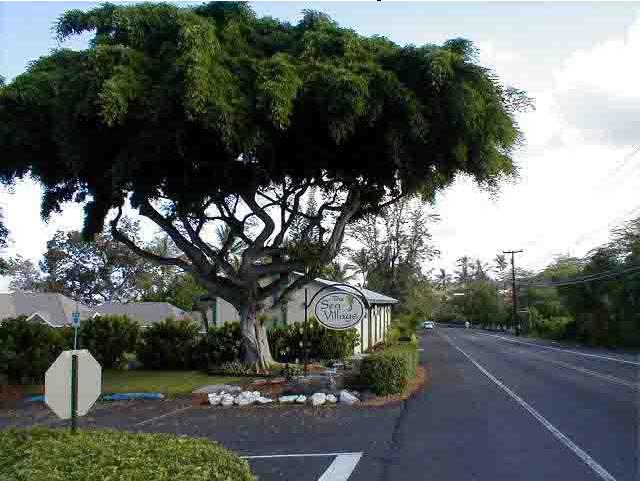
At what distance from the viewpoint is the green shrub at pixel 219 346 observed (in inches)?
995

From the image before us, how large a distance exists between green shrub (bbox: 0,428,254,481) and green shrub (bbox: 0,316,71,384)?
14758 mm

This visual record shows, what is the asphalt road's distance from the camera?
29.2 ft

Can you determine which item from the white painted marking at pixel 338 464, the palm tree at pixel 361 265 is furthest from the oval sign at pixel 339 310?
the palm tree at pixel 361 265

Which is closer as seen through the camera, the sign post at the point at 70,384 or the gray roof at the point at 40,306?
the sign post at the point at 70,384

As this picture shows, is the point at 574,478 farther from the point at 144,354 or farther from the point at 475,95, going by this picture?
the point at 144,354

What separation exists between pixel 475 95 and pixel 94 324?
17.2 meters

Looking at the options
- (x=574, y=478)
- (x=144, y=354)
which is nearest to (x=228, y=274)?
(x=144, y=354)

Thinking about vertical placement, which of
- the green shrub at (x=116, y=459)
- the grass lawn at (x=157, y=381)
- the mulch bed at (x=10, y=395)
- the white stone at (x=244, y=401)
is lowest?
the mulch bed at (x=10, y=395)

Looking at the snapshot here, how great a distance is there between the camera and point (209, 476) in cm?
638

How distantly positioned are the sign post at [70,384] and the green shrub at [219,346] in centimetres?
1592

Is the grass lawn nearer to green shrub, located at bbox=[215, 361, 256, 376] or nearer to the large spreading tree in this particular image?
green shrub, located at bbox=[215, 361, 256, 376]

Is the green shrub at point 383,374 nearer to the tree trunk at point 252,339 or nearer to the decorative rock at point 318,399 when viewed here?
the decorative rock at point 318,399

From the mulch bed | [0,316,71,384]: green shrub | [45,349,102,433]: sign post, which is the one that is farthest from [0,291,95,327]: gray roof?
[45,349,102,433]: sign post

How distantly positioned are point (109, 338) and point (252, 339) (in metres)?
7.18
